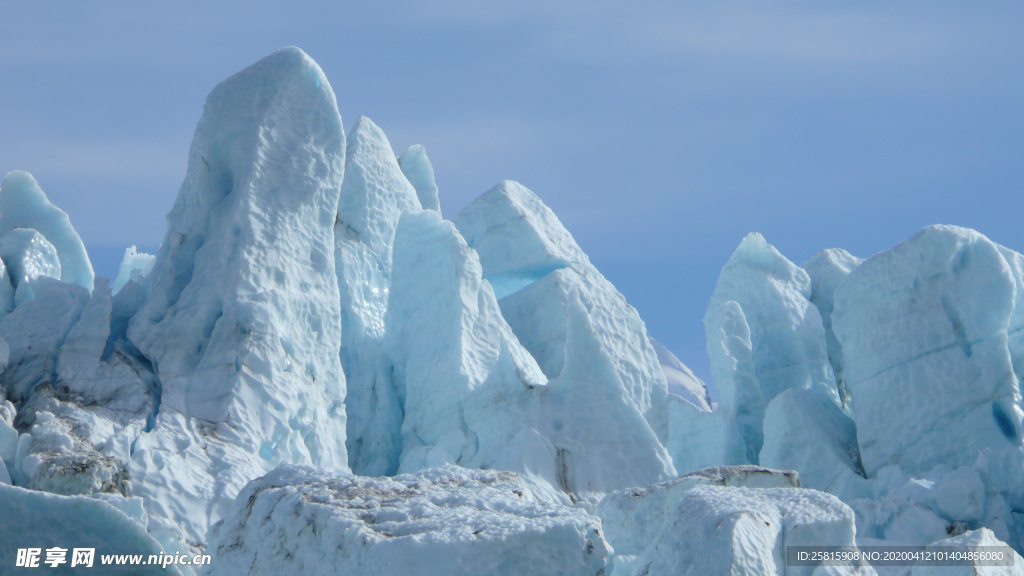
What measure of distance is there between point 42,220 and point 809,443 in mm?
10482

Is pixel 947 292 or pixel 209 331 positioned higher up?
pixel 947 292

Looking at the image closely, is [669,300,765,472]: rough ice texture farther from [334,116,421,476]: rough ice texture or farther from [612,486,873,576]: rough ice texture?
[612,486,873,576]: rough ice texture

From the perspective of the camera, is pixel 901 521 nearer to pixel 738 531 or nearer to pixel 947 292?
pixel 947 292

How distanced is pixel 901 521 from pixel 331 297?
603 cm

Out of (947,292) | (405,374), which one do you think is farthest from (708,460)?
(405,374)

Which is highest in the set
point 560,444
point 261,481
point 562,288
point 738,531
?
point 562,288

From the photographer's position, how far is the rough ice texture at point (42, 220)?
1155 cm

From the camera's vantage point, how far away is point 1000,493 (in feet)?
31.2

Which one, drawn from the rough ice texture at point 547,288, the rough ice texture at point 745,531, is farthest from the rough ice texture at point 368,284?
the rough ice texture at point 745,531

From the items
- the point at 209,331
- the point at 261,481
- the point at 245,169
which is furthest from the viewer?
the point at 245,169

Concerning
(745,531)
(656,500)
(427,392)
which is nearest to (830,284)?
(427,392)

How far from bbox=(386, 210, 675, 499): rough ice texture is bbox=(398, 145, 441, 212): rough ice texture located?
112 inches

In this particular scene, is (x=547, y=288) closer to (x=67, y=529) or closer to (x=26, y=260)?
(x=26, y=260)

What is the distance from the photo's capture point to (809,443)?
1123 centimetres
